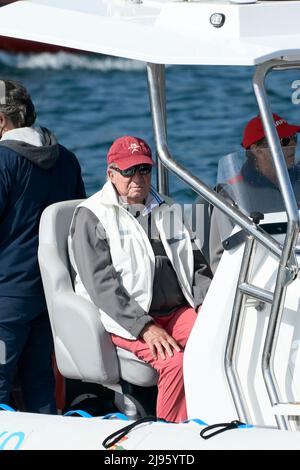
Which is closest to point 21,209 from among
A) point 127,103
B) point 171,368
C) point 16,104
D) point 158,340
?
point 16,104

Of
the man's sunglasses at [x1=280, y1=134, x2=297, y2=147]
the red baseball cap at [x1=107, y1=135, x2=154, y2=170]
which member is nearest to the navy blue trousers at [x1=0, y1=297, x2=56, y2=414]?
the red baseball cap at [x1=107, y1=135, x2=154, y2=170]

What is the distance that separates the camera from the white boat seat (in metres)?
4.46

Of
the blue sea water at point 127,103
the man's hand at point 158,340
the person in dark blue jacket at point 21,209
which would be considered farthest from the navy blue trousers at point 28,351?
the blue sea water at point 127,103

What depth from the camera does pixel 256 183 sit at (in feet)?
13.6

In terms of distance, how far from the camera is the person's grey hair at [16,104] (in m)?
4.56

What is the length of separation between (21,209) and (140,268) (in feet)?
1.67

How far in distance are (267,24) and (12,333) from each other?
4.89 feet

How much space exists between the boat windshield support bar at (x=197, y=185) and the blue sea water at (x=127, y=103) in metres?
7.38

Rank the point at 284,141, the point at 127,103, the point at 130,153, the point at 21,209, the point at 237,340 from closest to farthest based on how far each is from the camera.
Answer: the point at 237,340 → the point at 284,141 → the point at 130,153 → the point at 21,209 → the point at 127,103

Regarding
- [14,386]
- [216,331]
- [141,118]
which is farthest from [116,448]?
[141,118]

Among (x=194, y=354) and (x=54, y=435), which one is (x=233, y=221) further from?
(x=54, y=435)

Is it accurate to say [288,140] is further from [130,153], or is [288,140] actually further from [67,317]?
[67,317]

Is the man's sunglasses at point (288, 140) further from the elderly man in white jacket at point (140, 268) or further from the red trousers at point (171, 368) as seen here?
the red trousers at point (171, 368)

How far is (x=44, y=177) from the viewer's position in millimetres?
4637
